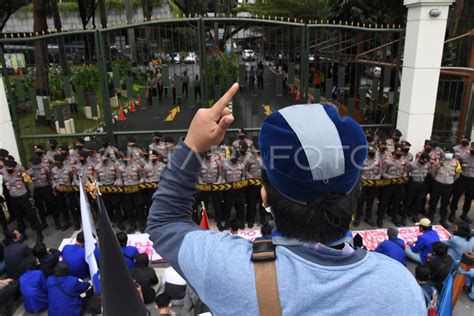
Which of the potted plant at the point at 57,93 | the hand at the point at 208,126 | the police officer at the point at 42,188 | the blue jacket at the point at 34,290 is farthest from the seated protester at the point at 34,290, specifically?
the hand at the point at 208,126

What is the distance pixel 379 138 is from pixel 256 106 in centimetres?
241

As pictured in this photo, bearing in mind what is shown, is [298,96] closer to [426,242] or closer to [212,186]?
[212,186]

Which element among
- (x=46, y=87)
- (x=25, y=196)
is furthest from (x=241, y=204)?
(x=46, y=87)

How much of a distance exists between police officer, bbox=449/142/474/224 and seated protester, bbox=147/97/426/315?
21.4 feet

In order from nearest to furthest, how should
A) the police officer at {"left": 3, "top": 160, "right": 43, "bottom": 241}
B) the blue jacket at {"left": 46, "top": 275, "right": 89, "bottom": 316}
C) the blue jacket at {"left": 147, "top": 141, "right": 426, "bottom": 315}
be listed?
the blue jacket at {"left": 147, "top": 141, "right": 426, "bottom": 315}
the blue jacket at {"left": 46, "top": 275, "right": 89, "bottom": 316}
the police officer at {"left": 3, "top": 160, "right": 43, "bottom": 241}

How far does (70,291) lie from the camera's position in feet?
14.1

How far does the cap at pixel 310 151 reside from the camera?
919 millimetres

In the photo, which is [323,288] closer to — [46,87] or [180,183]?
[180,183]

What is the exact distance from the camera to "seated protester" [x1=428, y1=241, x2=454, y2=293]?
4.43m

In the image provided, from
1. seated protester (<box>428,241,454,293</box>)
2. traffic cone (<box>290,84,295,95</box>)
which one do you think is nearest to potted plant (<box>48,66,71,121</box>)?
traffic cone (<box>290,84,295,95</box>)

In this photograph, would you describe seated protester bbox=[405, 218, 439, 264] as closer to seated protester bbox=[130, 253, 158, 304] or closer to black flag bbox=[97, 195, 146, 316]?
seated protester bbox=[130, 253, 158, 304]

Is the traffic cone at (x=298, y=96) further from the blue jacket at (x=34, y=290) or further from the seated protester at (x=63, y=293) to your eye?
the blue jacket at (x=34, y=290)

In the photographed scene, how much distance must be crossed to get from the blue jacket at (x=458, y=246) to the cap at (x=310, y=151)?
4.60 metres

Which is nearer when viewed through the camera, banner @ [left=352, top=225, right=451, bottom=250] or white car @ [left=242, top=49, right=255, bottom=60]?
banner @ [left=352, top=225, right=451, bottom=250]
